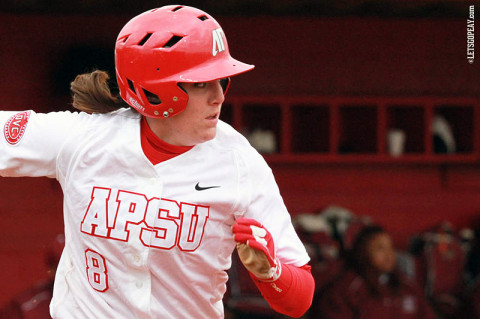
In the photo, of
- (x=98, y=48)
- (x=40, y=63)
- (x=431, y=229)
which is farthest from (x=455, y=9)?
(x=40, y=63)

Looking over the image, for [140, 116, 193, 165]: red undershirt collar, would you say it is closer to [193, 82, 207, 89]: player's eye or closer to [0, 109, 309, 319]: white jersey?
[0, 109, 309, 319]: white jersey

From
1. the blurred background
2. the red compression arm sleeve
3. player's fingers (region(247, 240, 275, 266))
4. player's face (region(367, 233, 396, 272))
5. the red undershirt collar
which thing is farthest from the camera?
player's face (region(367, 233, 396, 272))

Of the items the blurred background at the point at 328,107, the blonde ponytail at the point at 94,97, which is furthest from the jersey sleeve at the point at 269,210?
the blurred background at the point at 328,107

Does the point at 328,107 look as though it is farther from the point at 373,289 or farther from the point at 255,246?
the point at 255,246

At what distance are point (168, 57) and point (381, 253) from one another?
366 centimetres

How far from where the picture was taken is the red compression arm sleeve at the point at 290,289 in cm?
232

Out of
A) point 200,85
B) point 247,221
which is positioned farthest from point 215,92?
point 247,221

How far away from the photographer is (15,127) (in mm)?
2436

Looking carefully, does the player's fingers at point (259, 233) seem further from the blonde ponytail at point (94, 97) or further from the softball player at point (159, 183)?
the blonde ponytail at point (94, 97)

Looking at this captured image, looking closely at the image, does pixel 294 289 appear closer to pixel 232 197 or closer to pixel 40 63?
pixel 232 197

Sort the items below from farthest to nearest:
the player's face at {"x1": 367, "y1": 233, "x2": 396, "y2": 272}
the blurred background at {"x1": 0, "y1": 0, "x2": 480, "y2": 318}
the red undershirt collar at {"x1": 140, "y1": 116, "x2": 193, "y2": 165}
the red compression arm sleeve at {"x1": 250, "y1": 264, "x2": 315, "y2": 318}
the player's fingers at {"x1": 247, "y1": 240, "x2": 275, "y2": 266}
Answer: the player's face at {"x1": 367, "y1": 233, "x2": 396, "y2": 272} → the blurred background at {"x1": 0, "y1": 0, "x2": 480, "y2": 318} → the red undershirt collar at {"x1": 140, "y1": 116, "x2": 193, "y2": 165} → the red compression arm sleeve at {"x1": 250, "y1": 264, "x2": 315, "y2": 318} → the player's fingers at {"x1": 247, "y1": 240, "x2": 275, "y2": 266}

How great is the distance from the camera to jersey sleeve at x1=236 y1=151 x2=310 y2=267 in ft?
7.88

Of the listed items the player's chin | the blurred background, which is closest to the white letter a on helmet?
the player's chin

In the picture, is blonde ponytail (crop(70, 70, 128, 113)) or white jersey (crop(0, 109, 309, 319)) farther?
blonde ponytail (crop(70, 70, 128, 113))
